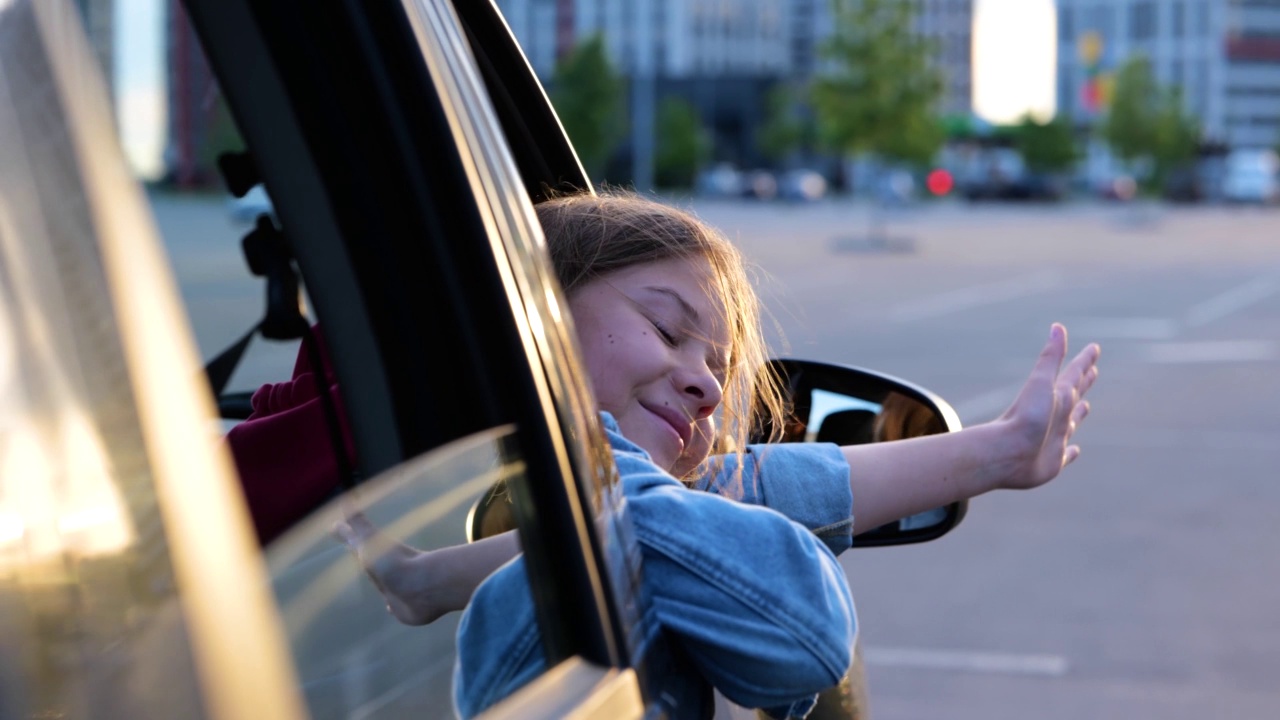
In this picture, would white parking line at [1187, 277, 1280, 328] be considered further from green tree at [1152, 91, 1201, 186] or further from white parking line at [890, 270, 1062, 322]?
green tree at [1152, 91, 1201, 186]

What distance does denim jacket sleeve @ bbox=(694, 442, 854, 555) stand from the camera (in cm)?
178

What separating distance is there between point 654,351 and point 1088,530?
6.17 m

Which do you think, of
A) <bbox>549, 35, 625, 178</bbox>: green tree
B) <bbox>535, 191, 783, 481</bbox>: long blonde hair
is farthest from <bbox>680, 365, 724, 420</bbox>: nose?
<bbox>549, 35, 625, 178</bbox>: green tree

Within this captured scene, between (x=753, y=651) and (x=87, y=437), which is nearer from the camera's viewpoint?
(x=87, y=437)

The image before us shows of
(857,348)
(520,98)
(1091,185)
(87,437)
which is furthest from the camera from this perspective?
(1091,185)

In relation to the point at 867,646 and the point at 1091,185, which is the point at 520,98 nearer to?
the point at 867,646

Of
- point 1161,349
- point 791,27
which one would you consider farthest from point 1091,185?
point 1161,349

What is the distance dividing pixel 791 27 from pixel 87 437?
483 feet

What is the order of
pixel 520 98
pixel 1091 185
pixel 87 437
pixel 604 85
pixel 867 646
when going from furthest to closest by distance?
pixel 1091 185, pixel 604 85, pixel 867 646, pixel 520 98, pixel 87 437

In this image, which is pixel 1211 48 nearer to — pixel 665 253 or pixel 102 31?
pixel 665 253

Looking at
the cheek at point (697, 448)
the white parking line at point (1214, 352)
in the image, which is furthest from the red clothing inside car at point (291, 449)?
the white parking line at point (1214, 352)

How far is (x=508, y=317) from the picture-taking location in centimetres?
128

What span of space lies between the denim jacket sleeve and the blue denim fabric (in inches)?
12.8

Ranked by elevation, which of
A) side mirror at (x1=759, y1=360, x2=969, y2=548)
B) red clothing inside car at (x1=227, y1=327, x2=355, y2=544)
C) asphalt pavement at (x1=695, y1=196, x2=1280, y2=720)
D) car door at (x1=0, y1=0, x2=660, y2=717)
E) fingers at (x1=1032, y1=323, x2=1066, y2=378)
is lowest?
asphalt pavement at (x1=695, y1=196, x2=1280, y2=720)
